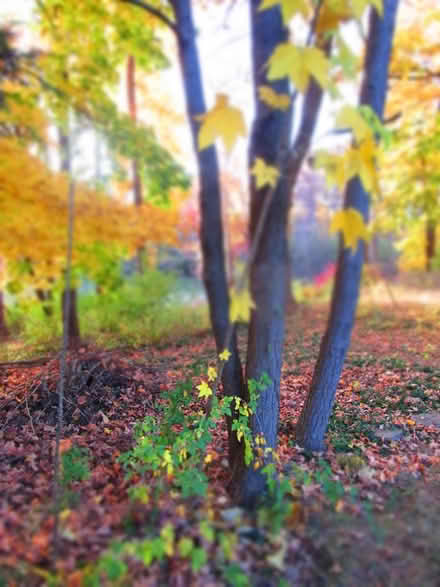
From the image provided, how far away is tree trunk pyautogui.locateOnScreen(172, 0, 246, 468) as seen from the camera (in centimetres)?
243

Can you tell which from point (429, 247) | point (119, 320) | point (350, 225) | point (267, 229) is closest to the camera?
point (350, 225)

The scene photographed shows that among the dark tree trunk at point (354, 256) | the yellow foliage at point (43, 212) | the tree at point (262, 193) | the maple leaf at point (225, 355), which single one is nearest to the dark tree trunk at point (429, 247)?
the yellow foliage at point (43, 212)

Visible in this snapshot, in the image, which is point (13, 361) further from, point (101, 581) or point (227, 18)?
point (227, 18)

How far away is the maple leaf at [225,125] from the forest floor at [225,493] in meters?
1.76

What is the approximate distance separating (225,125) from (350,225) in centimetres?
67

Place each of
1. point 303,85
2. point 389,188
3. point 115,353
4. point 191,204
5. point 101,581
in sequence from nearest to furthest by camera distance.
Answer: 1. point 303,85
2. point 101,581
3. point 115,353
4. point 389,188
5. point 191,204

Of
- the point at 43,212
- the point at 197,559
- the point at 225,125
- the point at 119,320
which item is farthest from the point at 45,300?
the point at 225,125

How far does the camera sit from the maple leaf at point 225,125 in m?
1.54

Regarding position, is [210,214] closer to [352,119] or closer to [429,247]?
[352,119]

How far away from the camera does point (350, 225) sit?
5.39ft

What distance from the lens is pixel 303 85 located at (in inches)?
55.6

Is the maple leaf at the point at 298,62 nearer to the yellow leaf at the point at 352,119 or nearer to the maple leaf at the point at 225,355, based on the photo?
the yellow leaf at the point at 352,119

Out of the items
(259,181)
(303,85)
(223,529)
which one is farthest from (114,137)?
(223,529)

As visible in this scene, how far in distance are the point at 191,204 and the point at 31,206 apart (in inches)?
298
